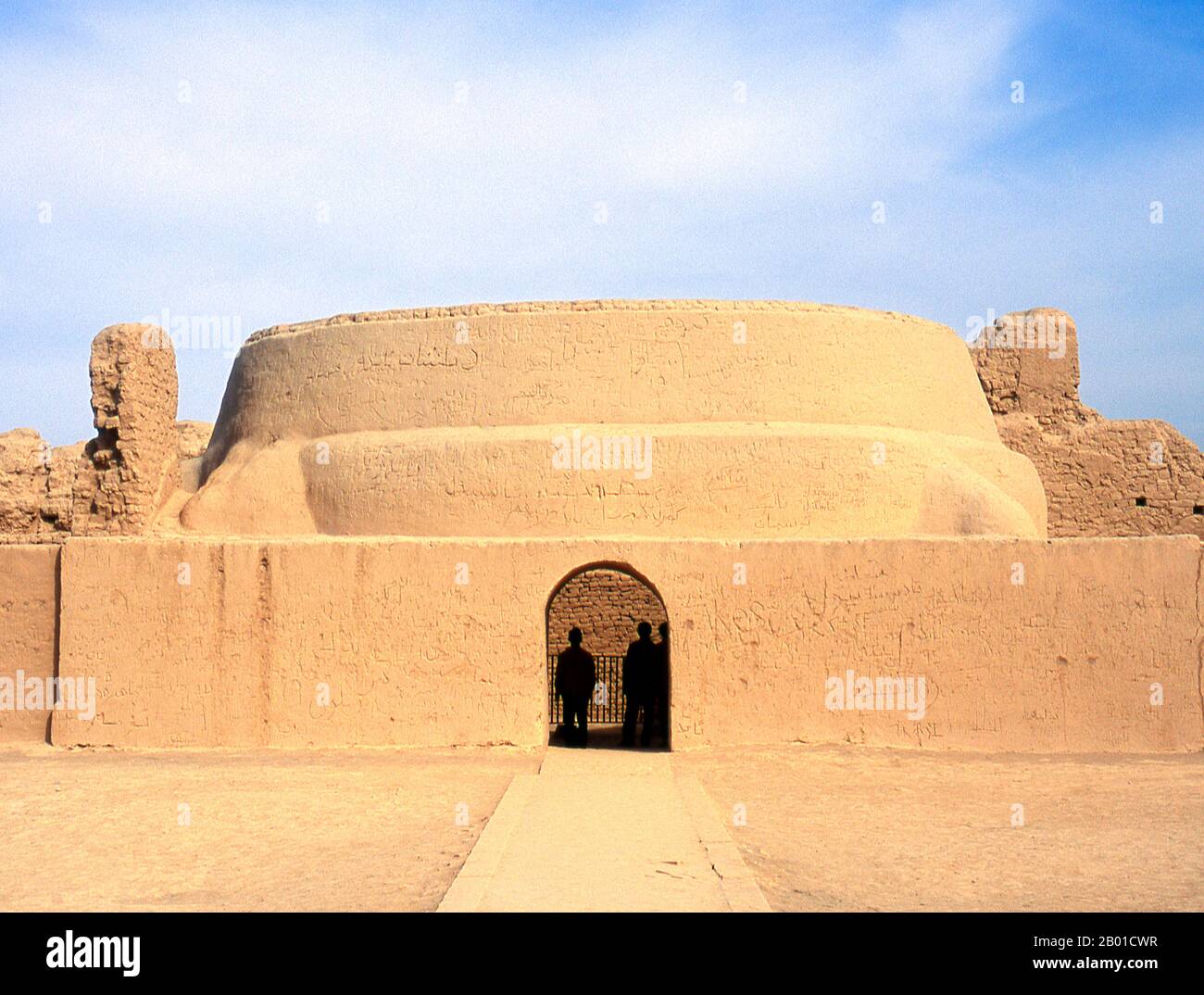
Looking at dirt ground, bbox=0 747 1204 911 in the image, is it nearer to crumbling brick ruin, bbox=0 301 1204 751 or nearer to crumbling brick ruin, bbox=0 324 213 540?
crumbling brick ruin, bbox=0 301 1204 751

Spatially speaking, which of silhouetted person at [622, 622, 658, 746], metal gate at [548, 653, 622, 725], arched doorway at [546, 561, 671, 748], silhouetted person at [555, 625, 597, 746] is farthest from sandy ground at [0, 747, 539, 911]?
arched doorway at [546, 561, 671, 748]

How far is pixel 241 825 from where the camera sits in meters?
7.43

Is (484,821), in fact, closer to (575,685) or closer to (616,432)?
(575,685)

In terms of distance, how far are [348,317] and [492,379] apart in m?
1.82

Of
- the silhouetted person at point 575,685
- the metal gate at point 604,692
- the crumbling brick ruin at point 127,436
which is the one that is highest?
the crumbling brick ruin at point 127,436

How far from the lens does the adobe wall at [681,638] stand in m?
10.3

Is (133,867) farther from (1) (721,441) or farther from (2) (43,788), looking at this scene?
(1) (721,441)

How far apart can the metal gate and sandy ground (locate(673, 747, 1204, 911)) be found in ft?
18.1

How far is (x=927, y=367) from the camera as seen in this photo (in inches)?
522

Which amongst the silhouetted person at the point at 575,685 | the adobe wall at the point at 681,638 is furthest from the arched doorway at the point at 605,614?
the adobe wall at the point at 681,638

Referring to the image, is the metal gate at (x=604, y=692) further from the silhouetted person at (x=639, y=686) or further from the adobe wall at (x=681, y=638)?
the adobe wall at (x=681, y=638)

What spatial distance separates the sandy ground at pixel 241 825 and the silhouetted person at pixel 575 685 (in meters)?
1.24

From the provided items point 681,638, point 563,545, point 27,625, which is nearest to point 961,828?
point 681,638

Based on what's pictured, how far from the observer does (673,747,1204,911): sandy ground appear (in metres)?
5.91
